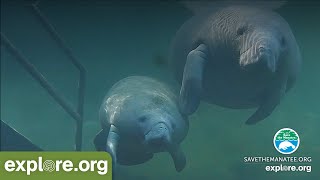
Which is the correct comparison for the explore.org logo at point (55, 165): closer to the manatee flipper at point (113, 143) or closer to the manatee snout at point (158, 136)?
the manatee flipper at point (113, 143)

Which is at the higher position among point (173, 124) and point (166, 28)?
point (166, 28)

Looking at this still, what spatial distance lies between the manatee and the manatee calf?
16cm

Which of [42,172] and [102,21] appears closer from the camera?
[42,172]

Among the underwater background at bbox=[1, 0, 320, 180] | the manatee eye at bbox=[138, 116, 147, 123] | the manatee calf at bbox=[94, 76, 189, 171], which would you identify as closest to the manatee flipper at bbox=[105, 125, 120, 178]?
the manatee calf at bbox=[94, 76, 189, 171]

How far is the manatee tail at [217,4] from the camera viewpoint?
14.9 feet

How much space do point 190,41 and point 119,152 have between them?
1.15 meters

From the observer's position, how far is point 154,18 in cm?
462

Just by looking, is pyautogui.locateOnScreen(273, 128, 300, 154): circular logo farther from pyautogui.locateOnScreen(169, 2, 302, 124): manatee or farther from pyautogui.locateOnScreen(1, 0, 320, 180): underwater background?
pyautogui.locateOnScreen(169, 2, 302, 124): manatee

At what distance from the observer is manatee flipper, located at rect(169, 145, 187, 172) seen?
449cm

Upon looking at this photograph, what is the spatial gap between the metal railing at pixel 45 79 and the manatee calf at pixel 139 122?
0.21 metres

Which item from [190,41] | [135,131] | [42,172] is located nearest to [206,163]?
[135,131]

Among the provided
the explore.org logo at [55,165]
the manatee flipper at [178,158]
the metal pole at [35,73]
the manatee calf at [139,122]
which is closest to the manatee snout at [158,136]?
the manatee calf at [139,122]

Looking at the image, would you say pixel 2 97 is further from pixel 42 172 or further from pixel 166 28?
pixel 166 28

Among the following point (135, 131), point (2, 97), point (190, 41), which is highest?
point (190, 41)
